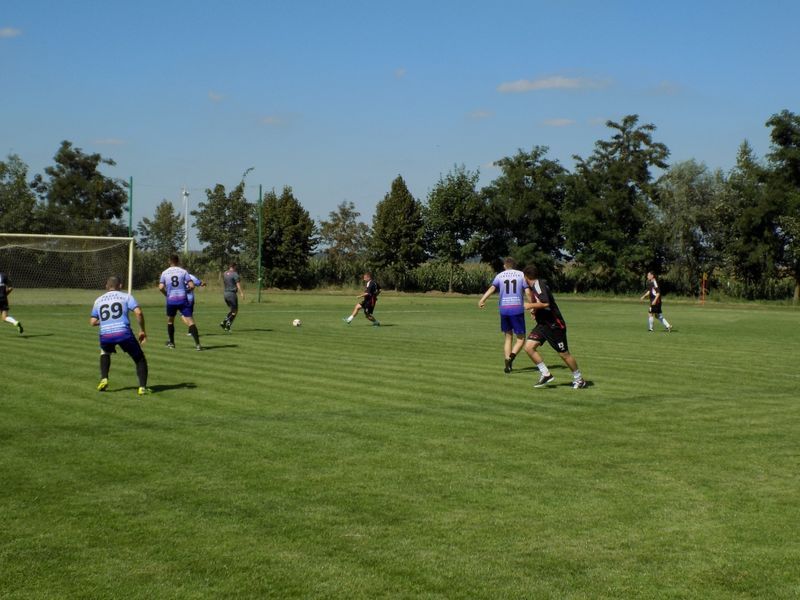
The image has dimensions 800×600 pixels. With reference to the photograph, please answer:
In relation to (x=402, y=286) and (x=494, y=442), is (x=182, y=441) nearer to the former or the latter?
(x=494, y=442)

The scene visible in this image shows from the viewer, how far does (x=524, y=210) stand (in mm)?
81625

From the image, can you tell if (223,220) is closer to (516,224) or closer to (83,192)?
(83,192)

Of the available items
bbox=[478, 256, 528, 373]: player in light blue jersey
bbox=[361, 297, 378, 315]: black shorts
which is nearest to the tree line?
bbox=[361, 297, 378, 315]: black shorts

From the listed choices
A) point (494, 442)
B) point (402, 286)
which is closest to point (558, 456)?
point (494, 442)

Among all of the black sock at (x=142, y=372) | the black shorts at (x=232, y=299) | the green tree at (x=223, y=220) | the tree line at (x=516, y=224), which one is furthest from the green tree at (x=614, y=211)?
the black sock at (x=142, y=372)

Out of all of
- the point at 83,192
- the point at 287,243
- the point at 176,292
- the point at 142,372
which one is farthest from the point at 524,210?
the point at 142,372

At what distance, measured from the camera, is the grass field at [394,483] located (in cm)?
611

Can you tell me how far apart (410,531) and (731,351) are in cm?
1909

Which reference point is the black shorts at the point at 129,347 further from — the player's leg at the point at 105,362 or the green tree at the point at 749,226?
the green tree at the point at 749,226

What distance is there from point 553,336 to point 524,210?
6695cm

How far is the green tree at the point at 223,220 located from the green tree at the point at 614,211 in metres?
30.2

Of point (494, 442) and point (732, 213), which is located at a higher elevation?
point (732, 213)

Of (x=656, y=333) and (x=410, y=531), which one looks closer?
(x=410, y=531)

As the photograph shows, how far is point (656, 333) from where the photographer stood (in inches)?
1235
